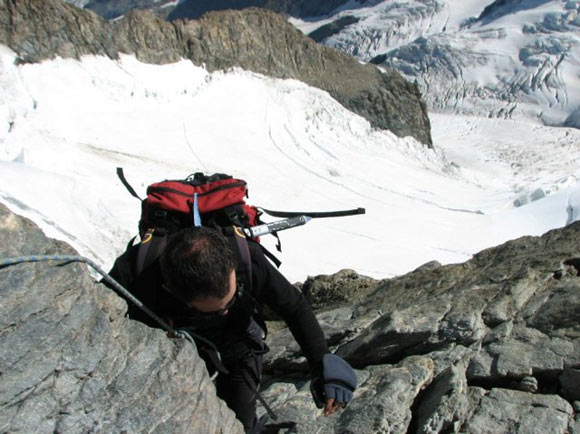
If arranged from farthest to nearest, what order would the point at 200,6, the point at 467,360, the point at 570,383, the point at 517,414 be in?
the point at 200,6 < the point at 467,360 < the point at 570,383 < the point at 517,414

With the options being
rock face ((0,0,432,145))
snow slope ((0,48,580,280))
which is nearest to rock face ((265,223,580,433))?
snow slope ((0,48,580,280))

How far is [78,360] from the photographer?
2.30 m

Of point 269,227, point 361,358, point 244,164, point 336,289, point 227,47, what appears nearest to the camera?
point 269,227

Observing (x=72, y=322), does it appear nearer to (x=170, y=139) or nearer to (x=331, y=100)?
(x=170, y=139)

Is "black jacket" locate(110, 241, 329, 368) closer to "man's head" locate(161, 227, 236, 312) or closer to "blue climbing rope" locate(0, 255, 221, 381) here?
"blue climbing rope" locate(0, 255, 221, 381)

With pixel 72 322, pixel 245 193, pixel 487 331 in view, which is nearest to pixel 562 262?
pixel 487 331

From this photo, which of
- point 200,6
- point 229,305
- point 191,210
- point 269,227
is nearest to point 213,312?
point 229,305

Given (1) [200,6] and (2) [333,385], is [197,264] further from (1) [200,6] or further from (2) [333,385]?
(1) [200,6]

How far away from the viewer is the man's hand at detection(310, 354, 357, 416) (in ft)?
9.02

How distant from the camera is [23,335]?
2148 mm

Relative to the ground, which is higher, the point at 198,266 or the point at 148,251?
the point at 198,266

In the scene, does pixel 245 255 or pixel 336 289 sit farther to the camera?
pixel 336 289

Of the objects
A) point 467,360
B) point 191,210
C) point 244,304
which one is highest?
point 191,210

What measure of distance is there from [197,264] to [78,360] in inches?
22.2
